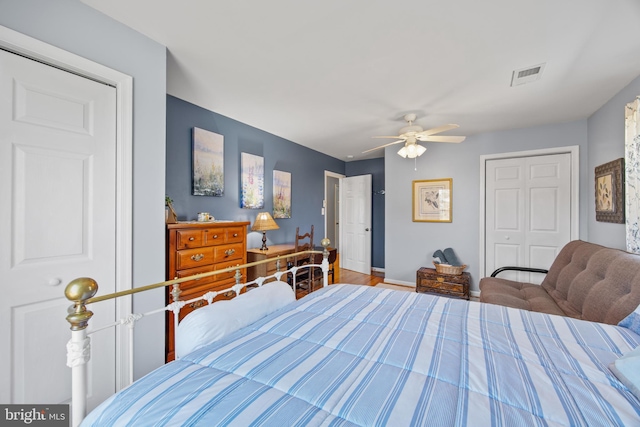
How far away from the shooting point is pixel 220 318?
117cm

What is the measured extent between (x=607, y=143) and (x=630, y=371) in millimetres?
2975

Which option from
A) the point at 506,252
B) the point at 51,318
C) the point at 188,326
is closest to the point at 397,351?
the point at 188,326

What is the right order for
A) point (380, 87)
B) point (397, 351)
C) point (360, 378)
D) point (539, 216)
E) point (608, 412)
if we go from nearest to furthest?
1. point (608, 412)
2. point (360, 378)
3. point (397, 351)
4. point (380, 87)
5. point (539, 216)

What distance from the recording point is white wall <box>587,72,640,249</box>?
2357 mm

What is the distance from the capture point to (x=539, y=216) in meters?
3.45

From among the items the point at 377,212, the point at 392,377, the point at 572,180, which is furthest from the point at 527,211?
the point at 392,377

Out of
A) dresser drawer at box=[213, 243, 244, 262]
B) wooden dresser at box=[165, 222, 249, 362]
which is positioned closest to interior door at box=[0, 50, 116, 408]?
wooden dresser at box=[165, 222, 249, 362]

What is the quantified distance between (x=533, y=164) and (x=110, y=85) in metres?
4.61

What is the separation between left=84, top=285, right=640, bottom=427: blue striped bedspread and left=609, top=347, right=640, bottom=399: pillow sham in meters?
0.03

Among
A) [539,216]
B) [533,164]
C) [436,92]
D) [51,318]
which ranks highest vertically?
[436,92]

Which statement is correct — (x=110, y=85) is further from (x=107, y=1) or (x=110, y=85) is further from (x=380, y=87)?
(x=380, y=87)

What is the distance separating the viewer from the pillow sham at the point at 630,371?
778 mm

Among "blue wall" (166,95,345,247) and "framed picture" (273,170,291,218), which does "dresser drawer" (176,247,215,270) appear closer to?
"blue wall" (166,95,345,247)

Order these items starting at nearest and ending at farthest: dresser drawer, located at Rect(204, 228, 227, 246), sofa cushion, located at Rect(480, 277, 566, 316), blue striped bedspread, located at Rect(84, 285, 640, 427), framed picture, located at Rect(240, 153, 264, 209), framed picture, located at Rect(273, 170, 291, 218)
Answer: blue striped bedspread, located at Rect(84, 285, 640, 427) < sofa cushion, located at Rect(480, 277, 566, 316) < dresser drawer, located at Rect(204, 228, 227, 246) < framed picture, located at Rect(240, 153, 264, 209) < framed picture, located at Rect(273, 170, 291, 218)
